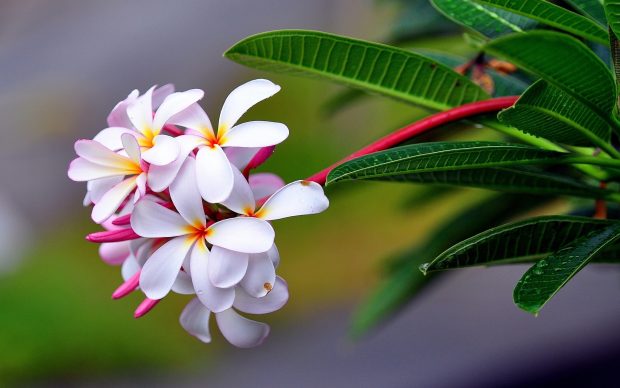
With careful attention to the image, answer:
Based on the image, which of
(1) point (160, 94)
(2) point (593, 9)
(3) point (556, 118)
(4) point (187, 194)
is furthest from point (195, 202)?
(2) point (593, 9)

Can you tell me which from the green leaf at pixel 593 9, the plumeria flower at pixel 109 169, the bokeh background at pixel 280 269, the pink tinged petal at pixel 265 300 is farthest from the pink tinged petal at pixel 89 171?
the bokeh background at pixel 280 269

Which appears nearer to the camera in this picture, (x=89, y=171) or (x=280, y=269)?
(x=89, y=171)

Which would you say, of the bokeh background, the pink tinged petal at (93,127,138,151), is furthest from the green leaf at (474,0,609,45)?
the bokeh background

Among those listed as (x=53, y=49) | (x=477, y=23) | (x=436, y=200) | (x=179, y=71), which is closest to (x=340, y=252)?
(x=179, y=71)

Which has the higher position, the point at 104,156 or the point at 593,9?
the point at 593,9

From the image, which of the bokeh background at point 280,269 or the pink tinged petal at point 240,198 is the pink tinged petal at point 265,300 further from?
the bokeh background at point 280,269

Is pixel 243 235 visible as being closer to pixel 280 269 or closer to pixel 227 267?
pixel 227 267

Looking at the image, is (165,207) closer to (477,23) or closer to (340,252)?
(477,23)
